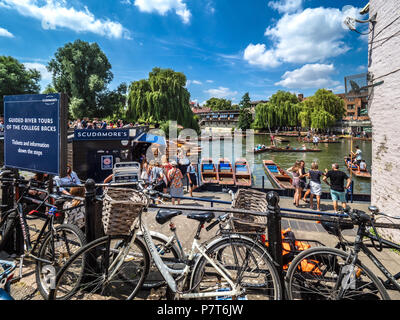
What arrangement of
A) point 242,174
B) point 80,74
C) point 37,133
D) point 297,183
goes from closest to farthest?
point 37,133 → point 297,183 → point 242,174 → point 80,74

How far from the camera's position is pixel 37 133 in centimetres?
354

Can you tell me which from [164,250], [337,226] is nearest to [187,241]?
[164,250]

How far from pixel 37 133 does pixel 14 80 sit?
132 feet

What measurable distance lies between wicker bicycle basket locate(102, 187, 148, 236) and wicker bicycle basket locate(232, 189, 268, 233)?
89 cm

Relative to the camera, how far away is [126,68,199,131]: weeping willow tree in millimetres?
34531

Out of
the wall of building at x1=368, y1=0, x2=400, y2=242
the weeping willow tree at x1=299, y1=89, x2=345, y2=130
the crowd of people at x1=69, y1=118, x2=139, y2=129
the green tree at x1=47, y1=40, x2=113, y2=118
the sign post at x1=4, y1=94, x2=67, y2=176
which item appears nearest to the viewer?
the sign post at x1=4, y1=94, x2=67, y2=176

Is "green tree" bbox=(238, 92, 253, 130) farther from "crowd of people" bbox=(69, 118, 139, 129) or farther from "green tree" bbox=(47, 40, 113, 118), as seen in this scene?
"crowd of people" bbox=(69, 118, 139, 129)

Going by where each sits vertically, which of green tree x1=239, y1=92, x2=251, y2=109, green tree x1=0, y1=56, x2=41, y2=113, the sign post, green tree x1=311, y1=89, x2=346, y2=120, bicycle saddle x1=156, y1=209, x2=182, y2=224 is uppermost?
green tree x1=239, y1=92, x2=251, y2=109

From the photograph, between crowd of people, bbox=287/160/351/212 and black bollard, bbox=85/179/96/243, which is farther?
crowd of people, bbox=287/160/351/212

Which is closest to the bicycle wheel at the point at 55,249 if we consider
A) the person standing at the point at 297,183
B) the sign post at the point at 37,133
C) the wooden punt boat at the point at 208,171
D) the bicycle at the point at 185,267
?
the bicycle at the point at 185,267

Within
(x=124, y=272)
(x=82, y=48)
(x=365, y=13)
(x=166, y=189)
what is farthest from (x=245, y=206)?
(x=82, y=48)

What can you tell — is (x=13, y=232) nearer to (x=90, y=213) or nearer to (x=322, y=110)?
(x=90, y=213)

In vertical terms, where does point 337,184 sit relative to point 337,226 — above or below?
below

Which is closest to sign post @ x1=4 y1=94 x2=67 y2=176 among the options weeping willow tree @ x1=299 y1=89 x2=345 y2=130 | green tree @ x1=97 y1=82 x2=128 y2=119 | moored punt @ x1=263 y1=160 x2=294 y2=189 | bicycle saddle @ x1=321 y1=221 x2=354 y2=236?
bicycle saddle @ x1=321 y1=221 x2=354 y2=236
